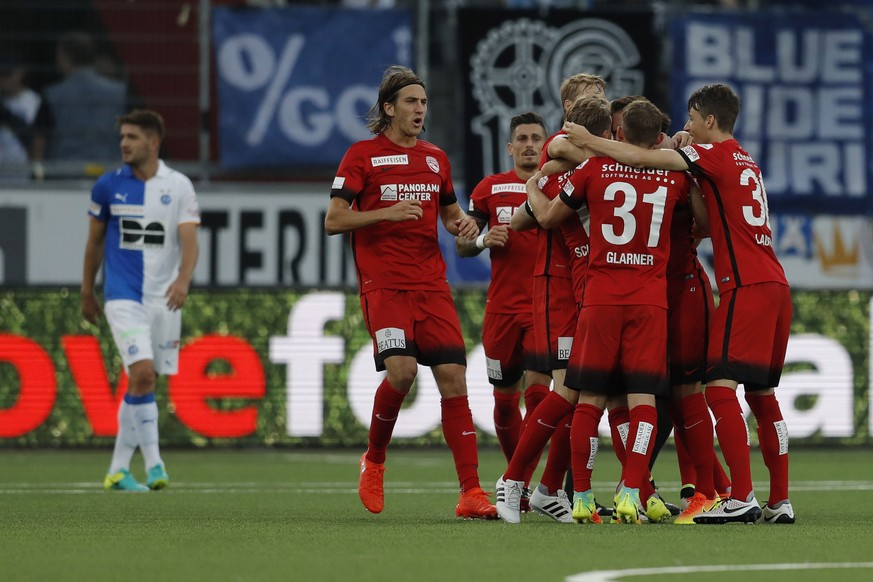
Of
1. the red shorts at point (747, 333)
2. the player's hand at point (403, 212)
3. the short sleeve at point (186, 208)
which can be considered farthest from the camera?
the short sleeve at point (186, 208)

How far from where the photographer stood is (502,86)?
1655 cm

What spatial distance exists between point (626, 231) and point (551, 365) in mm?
1018

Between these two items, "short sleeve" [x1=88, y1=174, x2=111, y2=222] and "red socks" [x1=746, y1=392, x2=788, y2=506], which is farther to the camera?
"short sleeve" [x1=88, y1=174, x2=111, y2=222]

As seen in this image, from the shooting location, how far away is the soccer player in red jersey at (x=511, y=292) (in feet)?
28.7

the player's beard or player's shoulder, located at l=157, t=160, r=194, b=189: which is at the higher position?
player's shoulder, located at l=157, t=160, r=194, b=189

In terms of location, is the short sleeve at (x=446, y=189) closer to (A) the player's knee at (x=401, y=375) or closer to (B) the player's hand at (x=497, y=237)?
(B) the player's hand at (x=497, y=237)

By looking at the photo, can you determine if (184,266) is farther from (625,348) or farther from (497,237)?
(625,348)

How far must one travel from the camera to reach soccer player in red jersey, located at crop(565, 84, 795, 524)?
746 centimetres

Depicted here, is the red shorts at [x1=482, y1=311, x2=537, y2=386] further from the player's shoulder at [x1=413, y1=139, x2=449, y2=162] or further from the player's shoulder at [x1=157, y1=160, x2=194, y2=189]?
the player's shoulder at [x1=157, y1=160, x2=194, y2=189]

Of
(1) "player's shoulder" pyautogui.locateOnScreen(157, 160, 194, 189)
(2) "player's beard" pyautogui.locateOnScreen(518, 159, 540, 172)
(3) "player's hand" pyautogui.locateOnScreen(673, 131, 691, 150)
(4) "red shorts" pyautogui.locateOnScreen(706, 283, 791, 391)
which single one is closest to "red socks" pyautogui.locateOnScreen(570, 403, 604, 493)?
(4) "red shorts" pyautogui.locateOnScreen(706, 283, 791, 391)

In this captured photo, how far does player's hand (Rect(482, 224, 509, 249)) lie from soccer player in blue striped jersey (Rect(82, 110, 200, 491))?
2473 mm

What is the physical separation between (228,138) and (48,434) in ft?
13.2

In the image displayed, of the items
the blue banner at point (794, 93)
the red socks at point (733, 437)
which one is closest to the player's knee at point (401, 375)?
the red socks at point (733, 437)

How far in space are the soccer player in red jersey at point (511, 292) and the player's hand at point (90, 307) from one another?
8.96 ft
